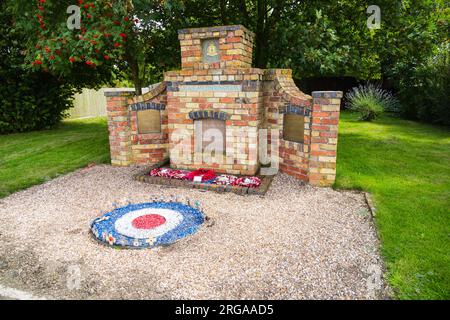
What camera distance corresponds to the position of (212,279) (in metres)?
3.63

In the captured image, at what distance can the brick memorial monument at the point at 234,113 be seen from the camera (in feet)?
21.2

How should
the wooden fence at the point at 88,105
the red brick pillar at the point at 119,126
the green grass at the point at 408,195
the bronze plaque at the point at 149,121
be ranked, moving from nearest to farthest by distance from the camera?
1. the green grass at the point at 408,195
2. the red brick pillar at the point at 119,126
3. the bronze plaque at the point at 149,121
4. the wooden fence at the point at 88,105

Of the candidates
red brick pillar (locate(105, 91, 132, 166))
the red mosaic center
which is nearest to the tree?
red brick pillar (locate(105, 91, 132, 166))

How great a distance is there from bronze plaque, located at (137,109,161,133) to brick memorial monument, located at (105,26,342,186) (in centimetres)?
2

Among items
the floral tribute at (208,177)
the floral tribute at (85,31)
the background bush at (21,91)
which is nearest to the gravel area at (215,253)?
the floral tribute at (208,177)

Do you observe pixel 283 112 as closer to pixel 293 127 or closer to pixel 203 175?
pixel 293 127

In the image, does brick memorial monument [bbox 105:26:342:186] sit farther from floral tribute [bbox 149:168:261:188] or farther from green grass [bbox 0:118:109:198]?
green grass [bbox 0:118:109:198]

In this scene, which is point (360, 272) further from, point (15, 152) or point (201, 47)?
point (15, 152)

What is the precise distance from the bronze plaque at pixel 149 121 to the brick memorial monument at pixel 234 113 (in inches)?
0.9

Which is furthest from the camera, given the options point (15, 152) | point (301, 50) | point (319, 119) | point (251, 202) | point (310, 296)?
point (15, 152)

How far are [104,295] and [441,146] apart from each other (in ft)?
33.8

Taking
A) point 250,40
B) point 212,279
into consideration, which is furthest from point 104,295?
point 250,40

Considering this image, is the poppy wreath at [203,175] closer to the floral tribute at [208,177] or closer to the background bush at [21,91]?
the floral tribute at [208,177]

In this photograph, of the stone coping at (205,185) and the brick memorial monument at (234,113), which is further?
the brick memorial monument at (234,113)
